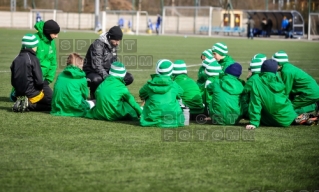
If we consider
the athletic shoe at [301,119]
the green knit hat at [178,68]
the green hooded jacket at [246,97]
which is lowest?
the athletic shoe at [301,119]

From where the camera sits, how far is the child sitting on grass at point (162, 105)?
9562mm

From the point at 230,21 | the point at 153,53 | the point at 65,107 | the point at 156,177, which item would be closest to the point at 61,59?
the point at 153,53

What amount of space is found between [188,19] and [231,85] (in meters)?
54.5

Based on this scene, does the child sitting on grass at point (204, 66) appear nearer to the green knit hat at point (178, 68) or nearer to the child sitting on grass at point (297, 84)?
the green knit hat at point (178, 68)

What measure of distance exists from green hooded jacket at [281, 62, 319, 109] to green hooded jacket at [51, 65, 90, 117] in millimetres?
3390

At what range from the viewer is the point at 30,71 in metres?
10.6

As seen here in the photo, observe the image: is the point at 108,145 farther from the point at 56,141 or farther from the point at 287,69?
the point at 287,69

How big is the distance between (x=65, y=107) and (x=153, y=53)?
17580 mm

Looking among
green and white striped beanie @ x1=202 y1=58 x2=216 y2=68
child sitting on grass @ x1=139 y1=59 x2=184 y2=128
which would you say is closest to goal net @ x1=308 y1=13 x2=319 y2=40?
green and white striped beanie @ x1=202 y1=58 x2=216 y2=68

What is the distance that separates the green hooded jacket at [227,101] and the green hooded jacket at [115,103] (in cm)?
123

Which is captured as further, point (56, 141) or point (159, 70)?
point (159, 70)

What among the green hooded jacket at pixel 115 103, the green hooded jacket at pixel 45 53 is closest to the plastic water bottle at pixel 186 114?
the green hooded jacket at pixel 115 103

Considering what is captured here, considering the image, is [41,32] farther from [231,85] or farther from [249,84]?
[249,84]

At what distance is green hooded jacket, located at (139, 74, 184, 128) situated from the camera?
9562 mm
